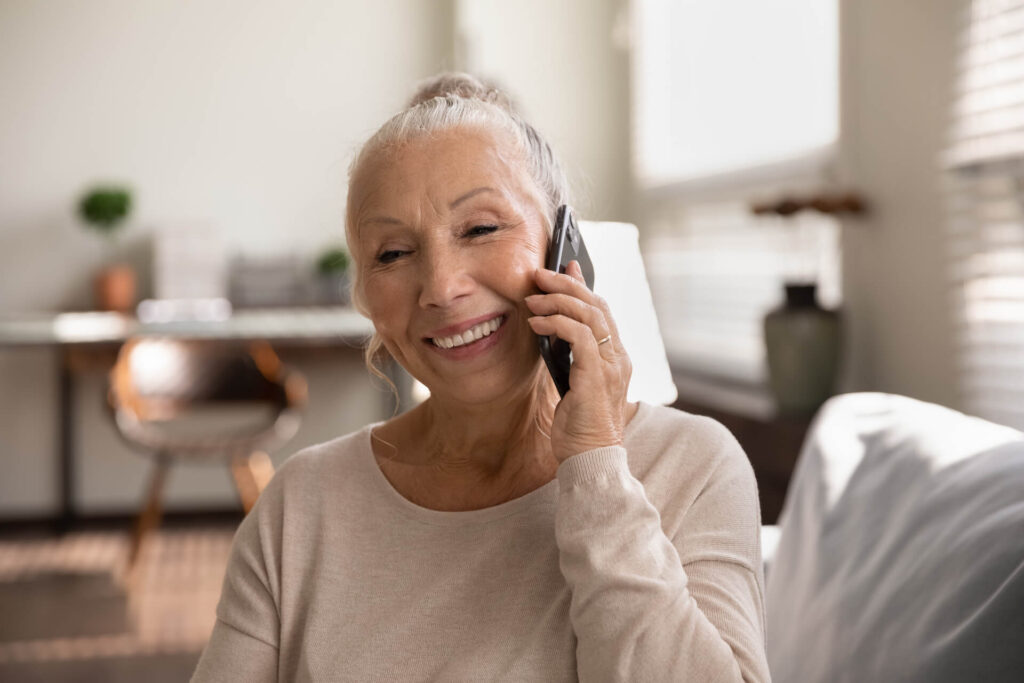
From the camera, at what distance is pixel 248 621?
1190mm

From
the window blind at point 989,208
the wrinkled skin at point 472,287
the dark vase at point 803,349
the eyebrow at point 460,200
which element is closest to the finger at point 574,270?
the wrinkled skin at point 472,287

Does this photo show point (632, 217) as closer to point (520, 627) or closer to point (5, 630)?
point (5, 630)

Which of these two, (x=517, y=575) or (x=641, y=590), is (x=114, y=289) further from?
(x=641, y=590)

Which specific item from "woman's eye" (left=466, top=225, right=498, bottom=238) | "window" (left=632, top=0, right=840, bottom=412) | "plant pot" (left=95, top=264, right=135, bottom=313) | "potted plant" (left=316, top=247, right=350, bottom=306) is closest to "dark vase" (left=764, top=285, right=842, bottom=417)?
"window" (left=632, top=0, right=840, bottom=412)

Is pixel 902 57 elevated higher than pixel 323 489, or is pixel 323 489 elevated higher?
pixel 902 57

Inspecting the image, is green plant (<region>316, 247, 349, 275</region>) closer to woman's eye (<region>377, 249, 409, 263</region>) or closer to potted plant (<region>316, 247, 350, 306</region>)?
potted plant (<region>316, 247, 350, 306</region>)

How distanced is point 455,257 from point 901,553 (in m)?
0.58

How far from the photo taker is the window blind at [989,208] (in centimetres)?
212

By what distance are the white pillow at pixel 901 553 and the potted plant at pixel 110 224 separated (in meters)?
3.92

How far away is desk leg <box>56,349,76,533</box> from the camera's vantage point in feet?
16.1

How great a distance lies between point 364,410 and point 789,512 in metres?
3.82

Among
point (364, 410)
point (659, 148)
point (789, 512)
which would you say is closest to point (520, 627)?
point (789, 512)

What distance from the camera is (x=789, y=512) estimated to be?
1591mm

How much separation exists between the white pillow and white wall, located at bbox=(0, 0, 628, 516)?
11.5 ft
